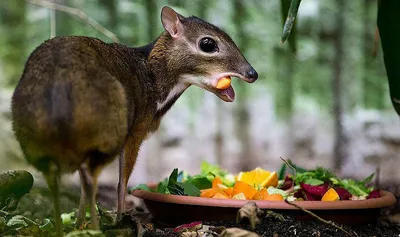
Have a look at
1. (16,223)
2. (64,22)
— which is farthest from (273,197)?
(64,22)

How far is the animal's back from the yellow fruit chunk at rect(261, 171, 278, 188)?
1145mm

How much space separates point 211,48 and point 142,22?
11.9ft

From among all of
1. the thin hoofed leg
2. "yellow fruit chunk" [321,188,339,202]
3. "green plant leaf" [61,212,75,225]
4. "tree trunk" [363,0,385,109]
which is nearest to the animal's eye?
the thin hoofed leg

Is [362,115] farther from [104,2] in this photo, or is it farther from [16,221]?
[16,221]

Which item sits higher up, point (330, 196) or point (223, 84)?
point (223, 84)

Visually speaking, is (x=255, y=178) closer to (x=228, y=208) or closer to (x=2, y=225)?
(x=228, y=208)

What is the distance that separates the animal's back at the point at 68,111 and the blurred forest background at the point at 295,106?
466 cm

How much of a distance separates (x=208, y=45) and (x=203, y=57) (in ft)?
0.19

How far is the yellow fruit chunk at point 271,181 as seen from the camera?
2.79 meters

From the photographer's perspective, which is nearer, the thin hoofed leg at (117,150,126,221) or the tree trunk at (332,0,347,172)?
the thin hoofed leg at (117,150,126,221)

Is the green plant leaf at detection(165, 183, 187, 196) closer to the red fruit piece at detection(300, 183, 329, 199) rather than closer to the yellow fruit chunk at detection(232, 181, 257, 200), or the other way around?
the yellow fruit chunk at detection(232, 181, 257, 200)

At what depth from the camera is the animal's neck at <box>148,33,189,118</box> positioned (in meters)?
2.63

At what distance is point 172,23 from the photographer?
2.73 metres

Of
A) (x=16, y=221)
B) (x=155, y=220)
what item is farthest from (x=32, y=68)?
(x=155, y=220)
